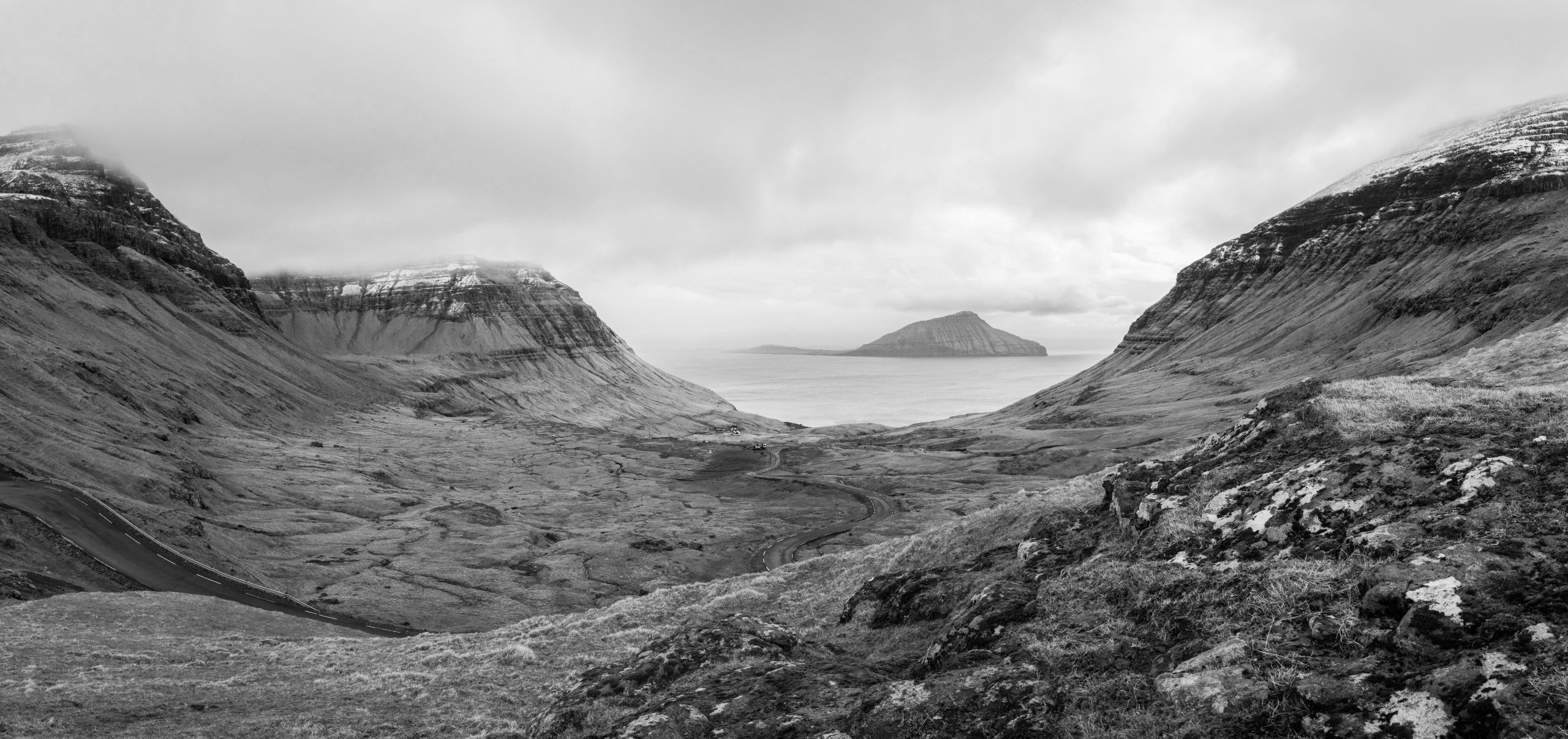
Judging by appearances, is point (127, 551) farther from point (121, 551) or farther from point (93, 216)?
point (93, 216)

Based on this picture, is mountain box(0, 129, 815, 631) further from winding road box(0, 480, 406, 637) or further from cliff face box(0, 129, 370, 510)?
winding road box(0, 480, 406, 637)

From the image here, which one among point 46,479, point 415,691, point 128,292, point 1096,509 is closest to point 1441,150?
point 1096,509

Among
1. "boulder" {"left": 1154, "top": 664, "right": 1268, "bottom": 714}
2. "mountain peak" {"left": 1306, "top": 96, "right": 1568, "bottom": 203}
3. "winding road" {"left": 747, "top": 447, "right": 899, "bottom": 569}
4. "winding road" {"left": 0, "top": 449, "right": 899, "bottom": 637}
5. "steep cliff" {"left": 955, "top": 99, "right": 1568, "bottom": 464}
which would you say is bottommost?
"winding road" {"left": 747, "top": 447, "right": 899, "bottom": 569}

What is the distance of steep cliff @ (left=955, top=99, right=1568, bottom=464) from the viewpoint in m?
114

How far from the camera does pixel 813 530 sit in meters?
87.1

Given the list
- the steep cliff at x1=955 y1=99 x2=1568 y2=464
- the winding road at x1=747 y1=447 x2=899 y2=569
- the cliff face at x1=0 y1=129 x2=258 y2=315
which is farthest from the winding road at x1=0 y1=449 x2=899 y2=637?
the cliff face at x1=0 y1=129 x2=258 y2=315

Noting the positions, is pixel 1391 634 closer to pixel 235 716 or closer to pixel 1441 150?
pixel 235 716

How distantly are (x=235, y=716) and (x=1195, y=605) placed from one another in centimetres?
2314

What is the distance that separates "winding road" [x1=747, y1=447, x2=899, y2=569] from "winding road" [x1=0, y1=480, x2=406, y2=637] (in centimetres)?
3570

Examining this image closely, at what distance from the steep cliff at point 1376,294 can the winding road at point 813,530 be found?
122 feet

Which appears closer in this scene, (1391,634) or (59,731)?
(1391,634)

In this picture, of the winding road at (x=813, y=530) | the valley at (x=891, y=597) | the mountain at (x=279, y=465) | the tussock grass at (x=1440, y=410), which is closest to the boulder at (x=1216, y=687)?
the valley at (x=891, y=597)

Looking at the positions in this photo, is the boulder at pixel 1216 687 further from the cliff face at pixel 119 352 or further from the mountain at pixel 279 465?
the cliff face at pixel 119 352

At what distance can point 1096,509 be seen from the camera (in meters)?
18.3
